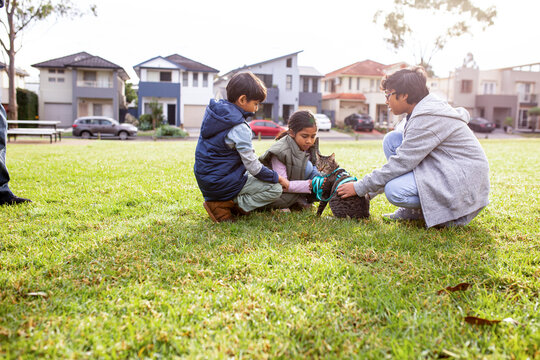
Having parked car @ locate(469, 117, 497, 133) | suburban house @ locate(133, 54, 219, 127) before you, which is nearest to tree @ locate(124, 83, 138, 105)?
suburban house @ locate(133, 54, 219, 127)

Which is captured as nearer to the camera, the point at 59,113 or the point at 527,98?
the point at 59,113

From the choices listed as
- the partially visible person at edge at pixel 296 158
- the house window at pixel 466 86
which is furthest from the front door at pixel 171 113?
the partially visible person at edge at pixel 296 158

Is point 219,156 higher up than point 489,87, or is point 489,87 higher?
point 489,87

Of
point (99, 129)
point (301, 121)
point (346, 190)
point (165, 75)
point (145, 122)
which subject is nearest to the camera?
point (346, 190)

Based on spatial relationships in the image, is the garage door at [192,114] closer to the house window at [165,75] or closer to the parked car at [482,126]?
the house window at [165,75]

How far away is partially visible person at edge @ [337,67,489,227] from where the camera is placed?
10.6 feet

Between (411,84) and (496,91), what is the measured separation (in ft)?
167

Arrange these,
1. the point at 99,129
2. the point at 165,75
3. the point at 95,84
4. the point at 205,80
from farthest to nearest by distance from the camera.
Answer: the point at 205,80 → the point at 165,75 → the point at 95,84 → the point at 99,129

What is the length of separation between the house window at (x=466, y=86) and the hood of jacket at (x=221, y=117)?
47740mm

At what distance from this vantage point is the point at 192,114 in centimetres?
3650

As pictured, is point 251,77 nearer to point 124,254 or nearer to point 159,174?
point 124,254

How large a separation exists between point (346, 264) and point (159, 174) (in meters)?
4.69

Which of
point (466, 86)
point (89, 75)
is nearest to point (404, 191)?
point (89, 75)

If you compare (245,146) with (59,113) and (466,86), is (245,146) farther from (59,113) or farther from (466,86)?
(466,86)
